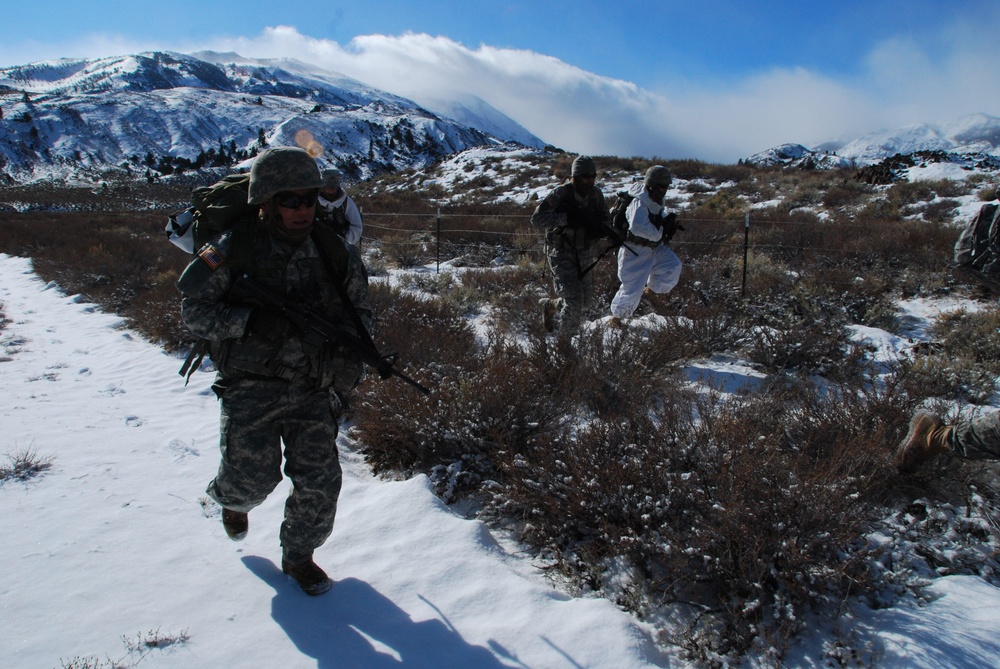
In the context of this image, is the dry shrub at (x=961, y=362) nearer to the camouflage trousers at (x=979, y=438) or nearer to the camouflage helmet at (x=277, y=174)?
the camouflage trousers at (x=979, y=438)

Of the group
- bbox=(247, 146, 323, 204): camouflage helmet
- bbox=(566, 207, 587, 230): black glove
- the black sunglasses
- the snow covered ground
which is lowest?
the snow covered ground

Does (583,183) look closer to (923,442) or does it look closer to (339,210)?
(339,210)

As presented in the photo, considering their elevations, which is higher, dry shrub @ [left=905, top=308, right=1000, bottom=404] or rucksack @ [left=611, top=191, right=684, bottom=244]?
rucksack @ [left=611, top=191, right=684, bottom=244]

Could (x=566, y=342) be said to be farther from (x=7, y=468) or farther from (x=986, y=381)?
(x=7, y=468)

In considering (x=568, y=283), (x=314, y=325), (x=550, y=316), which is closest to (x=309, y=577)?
(x=314, y=325)

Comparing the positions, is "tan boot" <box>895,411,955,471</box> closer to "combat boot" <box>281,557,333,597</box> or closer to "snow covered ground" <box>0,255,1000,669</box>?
"snow covered ground" <box>0,255,1000,669</box>

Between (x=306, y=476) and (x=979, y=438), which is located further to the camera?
(x=979, y=438)

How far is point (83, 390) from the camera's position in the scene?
17.0ft

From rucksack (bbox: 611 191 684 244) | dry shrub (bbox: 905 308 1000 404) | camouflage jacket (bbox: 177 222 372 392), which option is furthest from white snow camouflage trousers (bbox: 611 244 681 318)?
camouflage jacket (bbox: 177 222 372 392)

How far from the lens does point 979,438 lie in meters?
2.57

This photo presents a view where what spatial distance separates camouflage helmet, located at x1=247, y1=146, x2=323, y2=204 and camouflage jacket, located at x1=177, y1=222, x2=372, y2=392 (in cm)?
21

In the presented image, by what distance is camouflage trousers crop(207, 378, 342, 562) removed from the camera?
2281 millimetres

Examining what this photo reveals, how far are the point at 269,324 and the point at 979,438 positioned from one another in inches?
127

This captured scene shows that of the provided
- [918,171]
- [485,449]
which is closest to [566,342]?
[485,449]
